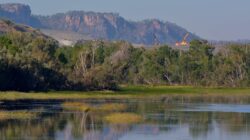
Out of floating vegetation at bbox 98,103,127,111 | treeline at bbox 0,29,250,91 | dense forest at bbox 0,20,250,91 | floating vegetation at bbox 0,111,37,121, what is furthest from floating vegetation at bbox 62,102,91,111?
treeline at bbox 0,29,250,91

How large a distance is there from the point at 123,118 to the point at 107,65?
51.4 m

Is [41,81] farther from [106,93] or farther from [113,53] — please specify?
[113,53]

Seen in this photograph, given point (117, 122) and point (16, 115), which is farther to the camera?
point (16, 115)

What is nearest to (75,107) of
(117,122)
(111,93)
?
(117,122)

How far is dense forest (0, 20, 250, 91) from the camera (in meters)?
92.9

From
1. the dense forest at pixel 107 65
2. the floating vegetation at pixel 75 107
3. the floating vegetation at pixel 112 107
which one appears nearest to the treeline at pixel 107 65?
the dense forest at pixel 107 65

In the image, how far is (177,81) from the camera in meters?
156

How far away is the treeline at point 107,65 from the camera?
9288 cm

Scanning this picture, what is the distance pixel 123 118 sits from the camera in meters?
60.1

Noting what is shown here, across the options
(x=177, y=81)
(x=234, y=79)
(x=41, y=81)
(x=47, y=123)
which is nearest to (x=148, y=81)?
(x=177, y=81)

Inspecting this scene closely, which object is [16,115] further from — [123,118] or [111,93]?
[111,93]

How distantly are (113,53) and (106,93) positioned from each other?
65.0 metres

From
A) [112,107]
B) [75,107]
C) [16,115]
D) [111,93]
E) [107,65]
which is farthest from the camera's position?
[107,65]

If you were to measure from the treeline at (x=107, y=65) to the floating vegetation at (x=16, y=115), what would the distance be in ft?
80.9
